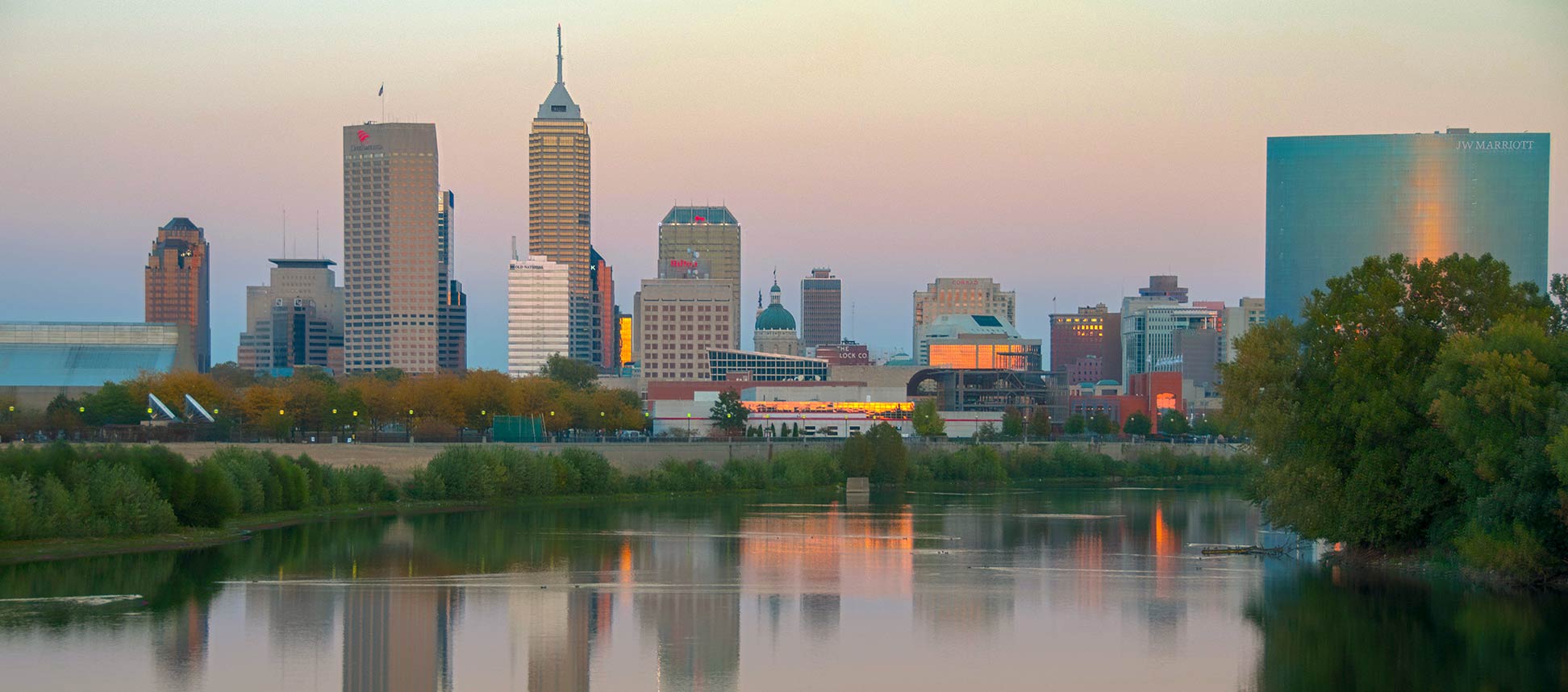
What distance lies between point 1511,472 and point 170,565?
139ft

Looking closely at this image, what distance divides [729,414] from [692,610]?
141 meters

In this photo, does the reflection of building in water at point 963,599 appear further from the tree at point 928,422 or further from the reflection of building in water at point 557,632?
the tree at point 928,422

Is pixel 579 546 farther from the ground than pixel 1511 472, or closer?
closer

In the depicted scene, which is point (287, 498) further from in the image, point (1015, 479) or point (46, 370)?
point (46, 370)

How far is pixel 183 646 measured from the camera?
39.9 m

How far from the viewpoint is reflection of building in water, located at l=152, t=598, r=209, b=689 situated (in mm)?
36156

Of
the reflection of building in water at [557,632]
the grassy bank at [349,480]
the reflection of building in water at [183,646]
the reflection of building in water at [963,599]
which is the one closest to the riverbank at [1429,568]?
the grassy bank at [349,480]

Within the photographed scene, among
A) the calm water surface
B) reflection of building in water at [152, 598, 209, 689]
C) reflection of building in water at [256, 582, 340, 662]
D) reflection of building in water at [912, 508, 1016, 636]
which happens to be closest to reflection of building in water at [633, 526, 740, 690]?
the calm water surface

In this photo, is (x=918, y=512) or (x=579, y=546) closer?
(x=579, y=546)

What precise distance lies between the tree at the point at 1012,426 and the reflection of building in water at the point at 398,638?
137 m

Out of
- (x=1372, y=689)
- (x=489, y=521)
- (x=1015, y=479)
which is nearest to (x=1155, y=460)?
(x=1015, y=479)

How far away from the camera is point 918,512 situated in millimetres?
94125

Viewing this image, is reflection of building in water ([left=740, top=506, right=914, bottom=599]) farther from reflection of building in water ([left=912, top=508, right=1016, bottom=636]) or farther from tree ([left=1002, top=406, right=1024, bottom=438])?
tree ([left=1002, top=406, right=1024, bottom=438])

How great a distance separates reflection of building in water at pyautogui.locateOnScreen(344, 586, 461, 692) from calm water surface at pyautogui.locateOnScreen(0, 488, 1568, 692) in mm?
120
